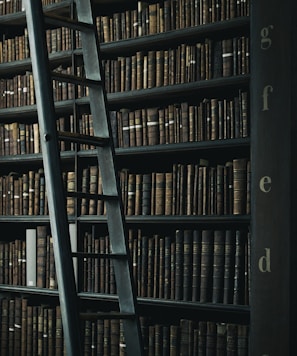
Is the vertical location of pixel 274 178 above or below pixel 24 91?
below

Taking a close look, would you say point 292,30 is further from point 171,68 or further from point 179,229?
point 179,229

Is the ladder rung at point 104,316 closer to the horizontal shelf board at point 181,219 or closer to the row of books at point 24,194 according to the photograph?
the horizontal shelf board at point 181,219

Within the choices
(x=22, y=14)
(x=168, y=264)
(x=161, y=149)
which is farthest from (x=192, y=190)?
(x=22, y=14)

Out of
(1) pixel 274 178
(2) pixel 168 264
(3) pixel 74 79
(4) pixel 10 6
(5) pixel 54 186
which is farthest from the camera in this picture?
(4) pixel 10 6

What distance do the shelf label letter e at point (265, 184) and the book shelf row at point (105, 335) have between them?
1.98 ft

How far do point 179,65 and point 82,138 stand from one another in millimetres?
960

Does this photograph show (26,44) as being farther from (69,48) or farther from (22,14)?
(69,48)

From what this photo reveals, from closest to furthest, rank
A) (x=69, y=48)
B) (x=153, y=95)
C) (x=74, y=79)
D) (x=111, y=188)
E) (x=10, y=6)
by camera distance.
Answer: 1. (x=74, y=79)
2. (x=111, y=188)
3. (x=153, y=95)
4. (x=69, y=48)
5. (x=10, y=6)

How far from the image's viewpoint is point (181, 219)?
3.57 meters

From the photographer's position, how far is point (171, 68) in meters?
3.65

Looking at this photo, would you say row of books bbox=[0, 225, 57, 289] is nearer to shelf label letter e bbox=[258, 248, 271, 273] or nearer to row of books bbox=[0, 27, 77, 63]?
row of books bbox=[0, 27, 77, 63]

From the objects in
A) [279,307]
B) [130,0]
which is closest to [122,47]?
[130,0]

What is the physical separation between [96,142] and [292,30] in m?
0.93

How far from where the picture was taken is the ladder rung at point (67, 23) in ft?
9.29
